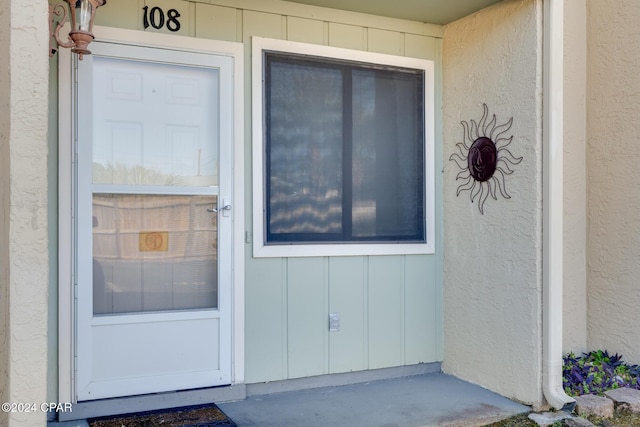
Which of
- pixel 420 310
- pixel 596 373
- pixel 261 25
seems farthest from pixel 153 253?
pixel 596 373

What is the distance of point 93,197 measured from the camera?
299 centimetres

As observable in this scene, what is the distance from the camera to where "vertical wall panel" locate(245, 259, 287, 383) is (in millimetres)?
3342

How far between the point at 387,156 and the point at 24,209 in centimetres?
240

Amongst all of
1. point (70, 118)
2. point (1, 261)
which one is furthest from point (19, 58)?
point (70, 118)

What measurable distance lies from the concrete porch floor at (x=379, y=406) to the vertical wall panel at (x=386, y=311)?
173 millimetres

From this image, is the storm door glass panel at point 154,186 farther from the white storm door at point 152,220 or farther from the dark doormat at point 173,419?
the dark doormat at point 173,419

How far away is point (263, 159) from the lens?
11.1 ft

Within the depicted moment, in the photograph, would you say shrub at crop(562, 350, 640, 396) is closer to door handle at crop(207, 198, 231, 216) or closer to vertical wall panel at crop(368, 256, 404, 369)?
vertical wall panel at crop(368, 256, 404, 369)

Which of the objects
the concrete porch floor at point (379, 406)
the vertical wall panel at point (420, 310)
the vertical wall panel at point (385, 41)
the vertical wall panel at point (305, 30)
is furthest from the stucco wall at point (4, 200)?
the vertical wall panel at point (420, 310)

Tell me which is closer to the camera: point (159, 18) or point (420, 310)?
point (159, 18)

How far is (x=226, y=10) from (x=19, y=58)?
1.62 m

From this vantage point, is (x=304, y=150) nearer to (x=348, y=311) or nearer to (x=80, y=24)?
(x=348, y=311)

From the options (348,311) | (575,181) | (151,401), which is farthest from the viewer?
(575,181)

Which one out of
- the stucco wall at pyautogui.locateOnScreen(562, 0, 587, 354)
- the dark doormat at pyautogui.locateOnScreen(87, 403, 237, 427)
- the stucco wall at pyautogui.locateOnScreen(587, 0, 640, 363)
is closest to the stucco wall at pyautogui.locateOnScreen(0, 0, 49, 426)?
the dark doormat at pyautogui.locateOnScreen(87, 403, 237, 427)
